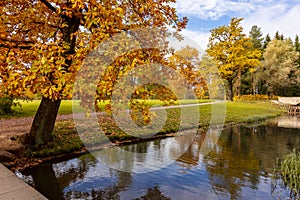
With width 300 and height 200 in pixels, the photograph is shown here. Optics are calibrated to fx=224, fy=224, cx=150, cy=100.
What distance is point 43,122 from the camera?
7328mm

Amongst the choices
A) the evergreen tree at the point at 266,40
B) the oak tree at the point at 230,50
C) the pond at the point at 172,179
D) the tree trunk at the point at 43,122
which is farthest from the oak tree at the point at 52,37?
the evergreen tree at the point at 266,40

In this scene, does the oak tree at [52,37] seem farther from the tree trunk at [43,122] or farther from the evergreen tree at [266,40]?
the evergreen tree at [266,40]

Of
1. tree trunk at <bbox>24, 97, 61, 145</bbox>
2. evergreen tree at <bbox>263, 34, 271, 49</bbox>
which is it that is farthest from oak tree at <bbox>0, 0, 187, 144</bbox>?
evergreen tree at <bbox>263, 34, 271, 49</bbox>

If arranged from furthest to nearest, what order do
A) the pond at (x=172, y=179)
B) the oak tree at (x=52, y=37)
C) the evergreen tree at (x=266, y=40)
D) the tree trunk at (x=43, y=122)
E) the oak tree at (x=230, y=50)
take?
the evergreen tree at (x=266, y=40) → the oak tree at (x=230, y=50) → the tree trunk at (x=43, y=122) → the pond at (x=172, y=179) → the oak tree at (x=52, y=37)

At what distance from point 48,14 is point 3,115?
8.14 m

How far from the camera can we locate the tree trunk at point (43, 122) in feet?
23.8

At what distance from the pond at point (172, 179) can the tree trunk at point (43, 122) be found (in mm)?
1460

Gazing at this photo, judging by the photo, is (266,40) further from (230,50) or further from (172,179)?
(172,179)

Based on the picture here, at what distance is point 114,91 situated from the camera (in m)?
4.25

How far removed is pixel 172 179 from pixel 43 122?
459 cm

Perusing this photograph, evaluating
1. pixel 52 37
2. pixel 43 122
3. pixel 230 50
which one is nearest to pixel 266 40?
pixel 230 50

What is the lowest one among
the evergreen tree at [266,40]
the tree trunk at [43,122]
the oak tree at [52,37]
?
the tree trunk at [43,122]

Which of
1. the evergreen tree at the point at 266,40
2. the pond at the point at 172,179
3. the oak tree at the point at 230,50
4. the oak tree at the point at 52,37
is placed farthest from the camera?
the evergreen tree at the point at 266,40

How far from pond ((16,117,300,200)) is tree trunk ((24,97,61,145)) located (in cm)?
146
